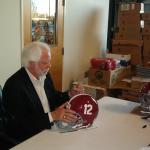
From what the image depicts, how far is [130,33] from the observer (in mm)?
4258

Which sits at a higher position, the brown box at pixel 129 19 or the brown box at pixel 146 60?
the brown box at pixel 129 19

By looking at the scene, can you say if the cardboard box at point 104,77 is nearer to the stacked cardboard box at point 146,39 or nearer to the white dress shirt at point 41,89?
the stacked cardboard box at point 146,39

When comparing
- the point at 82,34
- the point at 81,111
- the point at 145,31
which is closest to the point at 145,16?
the point at 145,31

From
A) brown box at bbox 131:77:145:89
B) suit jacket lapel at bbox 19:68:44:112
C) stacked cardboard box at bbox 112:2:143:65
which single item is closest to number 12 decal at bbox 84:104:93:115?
suit jacket lapel at bbox 19:68:44:112

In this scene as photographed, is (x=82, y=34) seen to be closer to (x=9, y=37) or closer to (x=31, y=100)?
(x=9, y=37)

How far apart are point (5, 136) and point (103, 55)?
11.1ft

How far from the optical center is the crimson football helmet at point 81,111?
1.65 metres

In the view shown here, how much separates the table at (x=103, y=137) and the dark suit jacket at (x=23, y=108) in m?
0.11

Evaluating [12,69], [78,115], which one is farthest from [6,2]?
[78,115]

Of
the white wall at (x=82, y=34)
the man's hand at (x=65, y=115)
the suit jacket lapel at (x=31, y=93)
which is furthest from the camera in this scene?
the white wall at (x=82, y=34)

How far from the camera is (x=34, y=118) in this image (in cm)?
171

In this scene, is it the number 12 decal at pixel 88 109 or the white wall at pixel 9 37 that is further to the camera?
the white wall at pixel 9 37

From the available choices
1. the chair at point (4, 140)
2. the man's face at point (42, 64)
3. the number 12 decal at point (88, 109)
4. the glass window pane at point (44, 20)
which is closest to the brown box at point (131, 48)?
the glass window pane at point (44, 20)

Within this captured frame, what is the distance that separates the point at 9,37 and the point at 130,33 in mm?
2041
